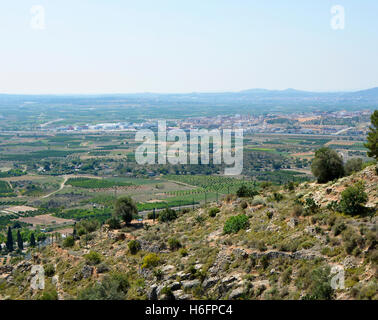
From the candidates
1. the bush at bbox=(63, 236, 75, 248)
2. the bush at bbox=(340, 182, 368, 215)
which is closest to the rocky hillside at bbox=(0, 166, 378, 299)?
the bush at bbox=(340, 182, 368, 215)

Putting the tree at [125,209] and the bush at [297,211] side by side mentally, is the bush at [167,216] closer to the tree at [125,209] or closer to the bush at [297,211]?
the tree at [125,209]

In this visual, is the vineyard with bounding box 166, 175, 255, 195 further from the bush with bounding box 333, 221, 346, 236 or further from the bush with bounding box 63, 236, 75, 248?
the bush with bounding box 333, 221, 346, 236

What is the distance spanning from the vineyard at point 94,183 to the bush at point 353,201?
53.6 meters

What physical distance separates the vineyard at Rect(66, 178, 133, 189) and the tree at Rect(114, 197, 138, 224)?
133 feet

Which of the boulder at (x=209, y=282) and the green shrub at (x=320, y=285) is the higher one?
the green shrub at (x=320, y=285)

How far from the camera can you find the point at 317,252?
14.0 metres

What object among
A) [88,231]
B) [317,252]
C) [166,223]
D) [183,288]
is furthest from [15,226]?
[317,252]

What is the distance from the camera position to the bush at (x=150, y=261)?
58.3ft

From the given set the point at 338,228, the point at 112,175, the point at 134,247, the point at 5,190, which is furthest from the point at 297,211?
the point at 112,175

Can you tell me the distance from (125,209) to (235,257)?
1189 cm

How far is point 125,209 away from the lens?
26.1 metres

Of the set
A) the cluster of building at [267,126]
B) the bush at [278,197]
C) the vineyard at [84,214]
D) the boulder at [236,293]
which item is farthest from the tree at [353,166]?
the cluster of building at [267,126]
